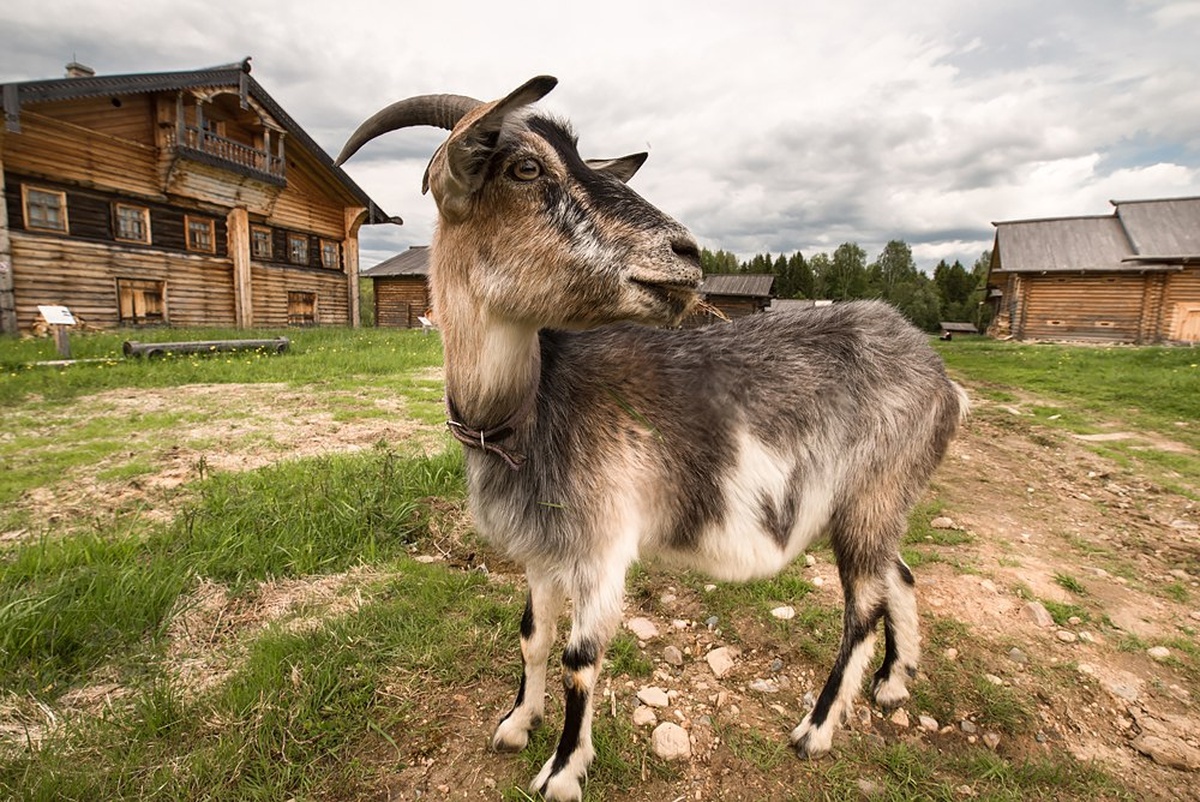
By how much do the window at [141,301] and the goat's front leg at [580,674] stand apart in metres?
20.1

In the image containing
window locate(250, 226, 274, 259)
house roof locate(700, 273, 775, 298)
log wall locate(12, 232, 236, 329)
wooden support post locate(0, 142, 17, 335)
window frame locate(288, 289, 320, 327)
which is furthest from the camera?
house roof locate(700, 273, 775, 298)

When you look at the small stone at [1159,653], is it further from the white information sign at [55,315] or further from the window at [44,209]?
the window at [44,209]

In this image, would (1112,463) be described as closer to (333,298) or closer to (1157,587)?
(1157,587)

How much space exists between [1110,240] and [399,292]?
42168 millimetres

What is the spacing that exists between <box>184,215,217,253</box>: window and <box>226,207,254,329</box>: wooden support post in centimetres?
57

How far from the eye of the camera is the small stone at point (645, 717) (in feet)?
8.32

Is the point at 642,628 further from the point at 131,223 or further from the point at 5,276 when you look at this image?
the point at 131,223

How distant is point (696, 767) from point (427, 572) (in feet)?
6.70

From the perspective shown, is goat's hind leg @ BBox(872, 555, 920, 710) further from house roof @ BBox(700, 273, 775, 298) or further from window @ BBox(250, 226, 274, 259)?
house roof @ BBox(700, 273, 775, 298)

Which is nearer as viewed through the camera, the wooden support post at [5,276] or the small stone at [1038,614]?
the small stone at [1038,614]

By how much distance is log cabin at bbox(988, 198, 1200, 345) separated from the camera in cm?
2464

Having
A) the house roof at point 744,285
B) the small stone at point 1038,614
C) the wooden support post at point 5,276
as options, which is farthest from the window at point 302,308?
the small stone at point 1038,614

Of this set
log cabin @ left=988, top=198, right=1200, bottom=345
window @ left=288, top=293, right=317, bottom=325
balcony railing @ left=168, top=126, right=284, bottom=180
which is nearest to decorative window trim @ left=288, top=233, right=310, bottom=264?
window @ left=288, top=293, right=317, bottom=325

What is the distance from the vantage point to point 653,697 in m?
2.67
